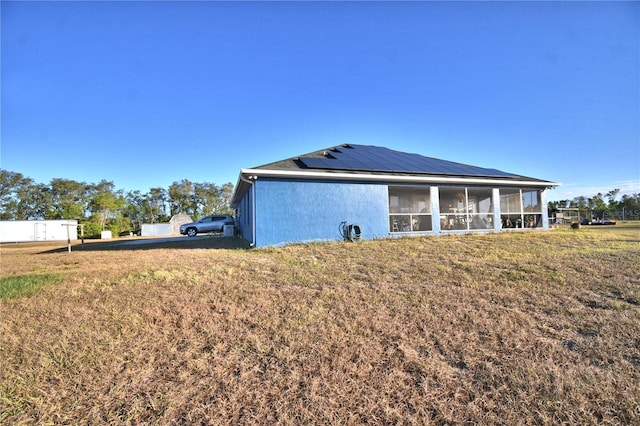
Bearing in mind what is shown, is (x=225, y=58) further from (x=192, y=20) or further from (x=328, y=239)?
(x=328, y=239)

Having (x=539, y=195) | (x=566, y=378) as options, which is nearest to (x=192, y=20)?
(x=566, y=378)

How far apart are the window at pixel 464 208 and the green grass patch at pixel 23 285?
39.6ft

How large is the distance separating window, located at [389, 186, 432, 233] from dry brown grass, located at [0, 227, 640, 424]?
6.59 m

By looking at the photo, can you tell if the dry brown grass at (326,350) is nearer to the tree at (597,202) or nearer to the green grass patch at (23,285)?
the green grass patch at (23,285)

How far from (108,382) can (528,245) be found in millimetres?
10222

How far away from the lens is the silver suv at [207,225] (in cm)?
2028

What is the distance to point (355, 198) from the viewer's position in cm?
1042

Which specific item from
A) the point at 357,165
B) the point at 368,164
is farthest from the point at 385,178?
the point at 357,165

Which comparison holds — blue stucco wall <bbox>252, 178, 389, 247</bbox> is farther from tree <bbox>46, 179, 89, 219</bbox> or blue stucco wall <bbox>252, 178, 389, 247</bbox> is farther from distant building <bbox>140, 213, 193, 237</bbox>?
tree <bbox>46, 179, 89, 219</bbox>

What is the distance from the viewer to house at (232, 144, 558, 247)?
9375 mm

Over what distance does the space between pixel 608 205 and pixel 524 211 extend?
44539 mm

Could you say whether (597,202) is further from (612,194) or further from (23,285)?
(23,285)

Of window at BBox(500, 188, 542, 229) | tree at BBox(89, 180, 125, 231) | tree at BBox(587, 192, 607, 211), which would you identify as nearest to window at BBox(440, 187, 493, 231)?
window at BBox(500, 188, 542, 229)

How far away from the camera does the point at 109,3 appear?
7523 mm
